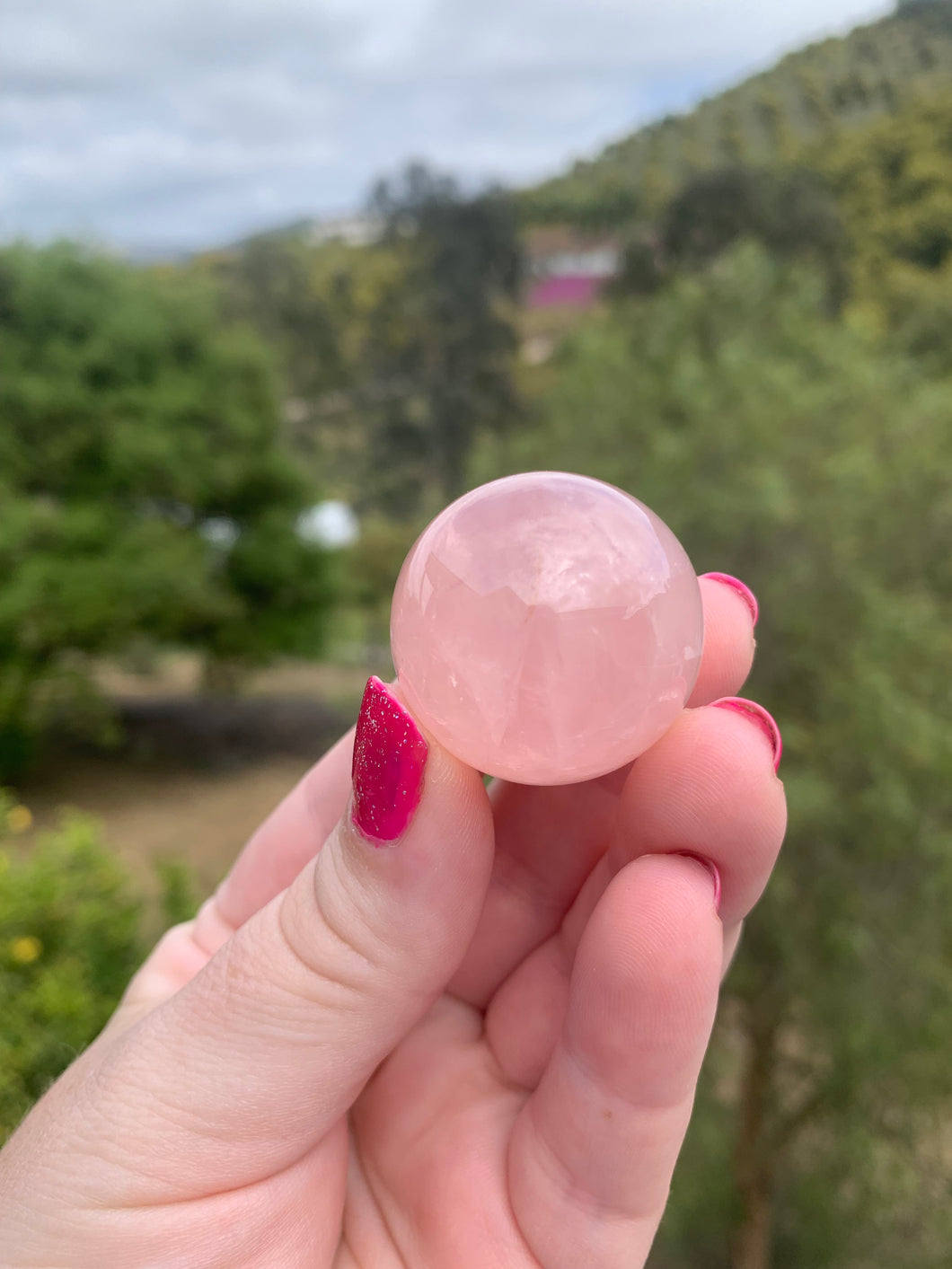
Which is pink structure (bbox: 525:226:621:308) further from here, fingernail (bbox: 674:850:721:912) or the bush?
fingernail (bbox: 674:850:721:912)

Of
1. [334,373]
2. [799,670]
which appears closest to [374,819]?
[799,670]

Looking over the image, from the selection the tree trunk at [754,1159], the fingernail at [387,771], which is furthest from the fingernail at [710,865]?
the tree trunk at [754,1159]

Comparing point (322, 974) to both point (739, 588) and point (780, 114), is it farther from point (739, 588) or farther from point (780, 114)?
point (780, 114)

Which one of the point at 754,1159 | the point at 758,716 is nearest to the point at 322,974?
the point at 758,716

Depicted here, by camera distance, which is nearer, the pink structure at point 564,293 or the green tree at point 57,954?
the green tree at point 57,954

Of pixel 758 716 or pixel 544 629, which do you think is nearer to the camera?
pixel 544 629

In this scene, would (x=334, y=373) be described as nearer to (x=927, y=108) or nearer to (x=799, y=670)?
(x=927, y=108)

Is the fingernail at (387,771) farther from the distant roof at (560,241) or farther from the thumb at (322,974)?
the distant roof at (560,241)

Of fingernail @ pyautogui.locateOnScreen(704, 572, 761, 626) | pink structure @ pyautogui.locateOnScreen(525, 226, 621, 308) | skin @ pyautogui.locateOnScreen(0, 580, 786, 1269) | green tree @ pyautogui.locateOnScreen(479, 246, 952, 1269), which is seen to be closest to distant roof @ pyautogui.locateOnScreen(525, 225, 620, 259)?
pink structure @ pyautogui.locateOnScreen(525, 226, 621, 308)
